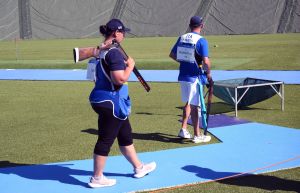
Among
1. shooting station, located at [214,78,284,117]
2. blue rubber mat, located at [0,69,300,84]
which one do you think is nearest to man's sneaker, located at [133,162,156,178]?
shooting station, located at [214,78,284,117]

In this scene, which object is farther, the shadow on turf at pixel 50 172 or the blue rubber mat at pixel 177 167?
the shadow on turf at pixel 50 172

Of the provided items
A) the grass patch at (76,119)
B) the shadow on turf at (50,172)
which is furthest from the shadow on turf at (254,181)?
the grass patch at (76,119)

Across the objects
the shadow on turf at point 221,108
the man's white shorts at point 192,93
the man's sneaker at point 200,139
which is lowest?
the man's sneaker at point 200,139

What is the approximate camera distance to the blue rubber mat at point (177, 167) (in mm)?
5758

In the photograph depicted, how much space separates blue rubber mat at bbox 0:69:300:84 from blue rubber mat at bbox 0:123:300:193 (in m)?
6.99

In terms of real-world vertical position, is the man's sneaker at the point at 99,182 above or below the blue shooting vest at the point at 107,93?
below

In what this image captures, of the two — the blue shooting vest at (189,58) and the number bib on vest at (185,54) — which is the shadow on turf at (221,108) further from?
the number bib on vest at (185,54)

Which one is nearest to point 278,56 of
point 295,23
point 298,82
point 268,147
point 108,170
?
point 298,82

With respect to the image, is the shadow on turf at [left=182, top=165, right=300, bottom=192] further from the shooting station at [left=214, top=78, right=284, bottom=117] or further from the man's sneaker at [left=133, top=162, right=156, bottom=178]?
the shooting station at [left=214, top=78, right=284, bottom=117]

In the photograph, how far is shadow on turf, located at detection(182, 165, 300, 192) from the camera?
544 centimetres

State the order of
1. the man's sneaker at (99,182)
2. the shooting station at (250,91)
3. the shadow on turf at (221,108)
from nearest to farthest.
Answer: the man's sneaker at (99,182) < the shooting station at (250,91) < the shadow on turf at (221,108)

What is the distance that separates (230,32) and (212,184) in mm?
43494

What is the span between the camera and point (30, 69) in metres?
20.2

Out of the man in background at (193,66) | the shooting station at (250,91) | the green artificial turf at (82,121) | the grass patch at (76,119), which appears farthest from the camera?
the shooting station at (250,91)
